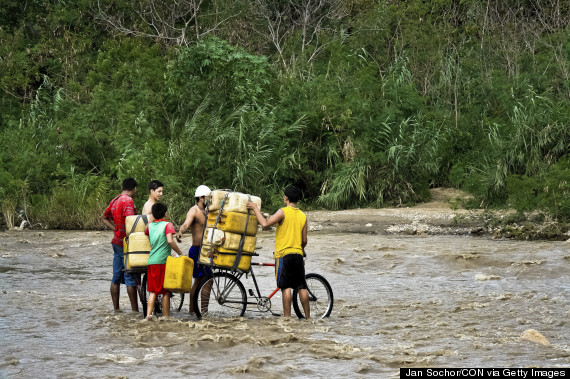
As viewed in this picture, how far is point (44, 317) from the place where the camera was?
9.57 m

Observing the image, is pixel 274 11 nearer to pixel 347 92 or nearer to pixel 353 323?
pixel 347 92

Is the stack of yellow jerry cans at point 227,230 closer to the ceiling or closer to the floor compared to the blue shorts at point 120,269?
closer to the ceiling

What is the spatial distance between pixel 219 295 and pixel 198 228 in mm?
769

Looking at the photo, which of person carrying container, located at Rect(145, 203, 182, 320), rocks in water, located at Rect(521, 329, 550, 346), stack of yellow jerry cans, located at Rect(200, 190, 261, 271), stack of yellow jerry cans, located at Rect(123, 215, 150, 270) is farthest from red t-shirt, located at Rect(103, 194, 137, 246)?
rocks in water, located at Rect(521, 329, 550, 346)

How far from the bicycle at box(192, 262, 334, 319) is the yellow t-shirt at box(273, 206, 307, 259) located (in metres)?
0.33

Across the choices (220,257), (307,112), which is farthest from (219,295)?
(307,112)

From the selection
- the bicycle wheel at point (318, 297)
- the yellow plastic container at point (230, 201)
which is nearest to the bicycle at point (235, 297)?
the bicycle wheel at point (318, 297)

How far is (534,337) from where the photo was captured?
8016 mm

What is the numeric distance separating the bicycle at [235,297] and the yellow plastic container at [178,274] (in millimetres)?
301

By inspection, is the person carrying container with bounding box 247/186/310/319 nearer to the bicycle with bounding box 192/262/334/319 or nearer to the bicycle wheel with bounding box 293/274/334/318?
the bicycle with bounding box 192/262/334/319

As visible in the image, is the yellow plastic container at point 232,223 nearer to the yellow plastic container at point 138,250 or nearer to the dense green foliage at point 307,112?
the yellow plastic container at point 138,250

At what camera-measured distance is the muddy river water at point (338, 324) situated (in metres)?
7.21

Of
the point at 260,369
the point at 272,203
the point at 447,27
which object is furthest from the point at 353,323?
the point at 447,27

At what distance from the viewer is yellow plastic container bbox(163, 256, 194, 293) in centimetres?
852
